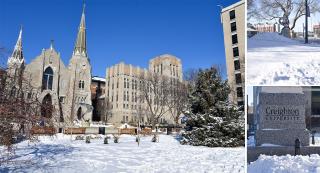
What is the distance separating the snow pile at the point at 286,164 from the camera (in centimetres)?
476

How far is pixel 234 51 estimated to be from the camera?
122 feet

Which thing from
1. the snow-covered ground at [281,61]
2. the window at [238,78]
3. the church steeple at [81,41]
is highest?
the church steeple at [81,41]

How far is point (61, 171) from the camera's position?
9.99 meters

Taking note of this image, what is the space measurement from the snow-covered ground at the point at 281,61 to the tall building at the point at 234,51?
2667cm

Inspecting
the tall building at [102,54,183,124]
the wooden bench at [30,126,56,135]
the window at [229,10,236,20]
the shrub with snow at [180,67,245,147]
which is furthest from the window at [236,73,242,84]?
the tall building at [102,54,183,124]

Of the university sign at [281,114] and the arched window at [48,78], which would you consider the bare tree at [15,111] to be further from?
the arched window at [48,78]

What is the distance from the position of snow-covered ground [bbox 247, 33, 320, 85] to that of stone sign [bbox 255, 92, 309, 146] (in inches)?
18.2

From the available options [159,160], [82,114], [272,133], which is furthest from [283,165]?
[82,114]

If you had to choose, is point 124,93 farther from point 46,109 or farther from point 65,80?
point 46,109

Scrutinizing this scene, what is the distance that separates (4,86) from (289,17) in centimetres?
702

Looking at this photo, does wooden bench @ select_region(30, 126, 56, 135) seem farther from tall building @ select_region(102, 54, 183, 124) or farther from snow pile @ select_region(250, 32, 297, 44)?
tall building @ select_region(102, 54, 183, 124)

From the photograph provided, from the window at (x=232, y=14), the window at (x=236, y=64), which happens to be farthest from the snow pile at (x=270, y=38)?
the window at (x=236, y=64)

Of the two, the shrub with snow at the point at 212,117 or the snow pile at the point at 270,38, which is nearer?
the snow pile at the point at 270,38

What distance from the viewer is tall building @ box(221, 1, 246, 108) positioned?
108ft
